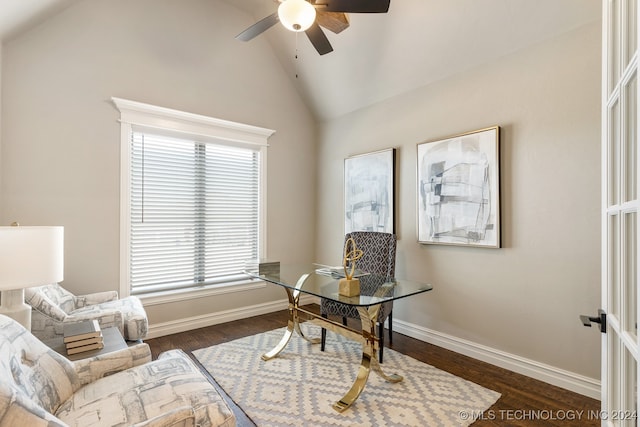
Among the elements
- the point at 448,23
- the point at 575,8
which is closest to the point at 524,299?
the point at 575,8

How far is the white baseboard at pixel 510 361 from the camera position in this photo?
87.1 inches

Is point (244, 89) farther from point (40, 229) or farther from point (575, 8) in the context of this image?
point (575, 8)

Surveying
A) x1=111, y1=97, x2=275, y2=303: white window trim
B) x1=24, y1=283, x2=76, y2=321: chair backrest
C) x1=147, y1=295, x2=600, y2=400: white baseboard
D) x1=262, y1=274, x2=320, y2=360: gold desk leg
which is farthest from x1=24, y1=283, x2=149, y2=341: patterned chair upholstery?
x1=262, y1=274, x2=320, y2=360: gold desk leg

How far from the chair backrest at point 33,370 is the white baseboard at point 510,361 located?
9.35ft

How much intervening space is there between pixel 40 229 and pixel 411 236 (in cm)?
300

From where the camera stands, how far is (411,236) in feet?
11.0

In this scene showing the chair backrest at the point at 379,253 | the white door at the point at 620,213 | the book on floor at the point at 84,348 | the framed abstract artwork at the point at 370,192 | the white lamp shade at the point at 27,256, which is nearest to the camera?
the white door at the point at 620,213

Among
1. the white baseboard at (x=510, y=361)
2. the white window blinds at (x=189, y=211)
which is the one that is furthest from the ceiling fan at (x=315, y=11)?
the white baseboard at (x=510, y=361)

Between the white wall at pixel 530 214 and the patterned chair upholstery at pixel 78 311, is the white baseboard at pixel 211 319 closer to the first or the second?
the patterned chair upholstery at pixel 78 311

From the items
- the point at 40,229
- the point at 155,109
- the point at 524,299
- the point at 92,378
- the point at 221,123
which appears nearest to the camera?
the point at 92,378

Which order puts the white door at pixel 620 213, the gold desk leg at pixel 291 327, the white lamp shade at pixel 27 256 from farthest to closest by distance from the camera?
the gold desk leg at pixel 291 327
the white lamp shade at pixel 27 256
the white door at pixel 620 213

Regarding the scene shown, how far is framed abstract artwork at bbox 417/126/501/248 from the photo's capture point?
268cm

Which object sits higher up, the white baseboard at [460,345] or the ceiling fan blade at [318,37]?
the ceiling fan blade at [318,37]

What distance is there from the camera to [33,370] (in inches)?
50.3
